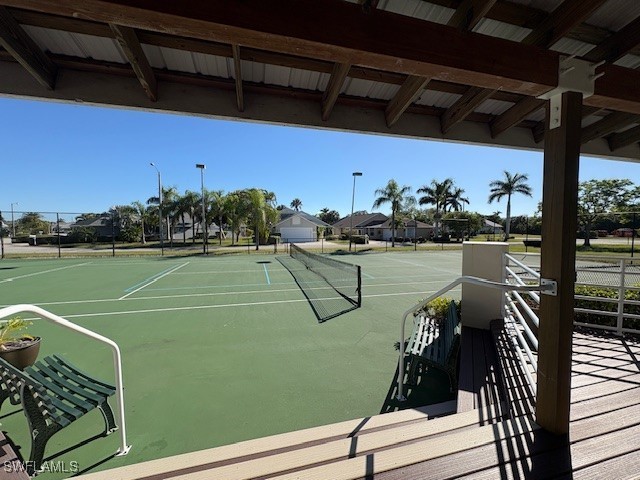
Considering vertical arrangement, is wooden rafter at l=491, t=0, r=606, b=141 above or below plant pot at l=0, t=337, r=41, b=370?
above

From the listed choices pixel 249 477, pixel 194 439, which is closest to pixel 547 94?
pixel 249 477

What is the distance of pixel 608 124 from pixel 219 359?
6166 millimetres

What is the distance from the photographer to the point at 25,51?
2121 mm

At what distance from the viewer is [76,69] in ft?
8.27

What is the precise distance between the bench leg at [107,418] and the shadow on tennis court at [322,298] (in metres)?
3.97

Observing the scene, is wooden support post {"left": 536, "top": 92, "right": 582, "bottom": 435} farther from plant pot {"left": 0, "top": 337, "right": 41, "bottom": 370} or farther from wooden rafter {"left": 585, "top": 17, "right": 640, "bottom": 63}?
plant pot {"left": 0, "top": 337, "right": 41, "bottom": 370}

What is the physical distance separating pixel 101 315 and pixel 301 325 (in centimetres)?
490

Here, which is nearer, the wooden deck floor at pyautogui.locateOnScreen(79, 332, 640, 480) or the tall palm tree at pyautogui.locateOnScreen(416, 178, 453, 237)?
the wooden deck floor at pyautogui.locateOnScreen(79, 332, 640, 480)

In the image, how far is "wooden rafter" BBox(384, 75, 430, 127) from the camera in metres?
2.58

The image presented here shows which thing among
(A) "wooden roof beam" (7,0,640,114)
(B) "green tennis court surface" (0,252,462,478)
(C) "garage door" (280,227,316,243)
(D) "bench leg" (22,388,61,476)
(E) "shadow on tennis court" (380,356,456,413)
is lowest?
(B) "green tennis court surface" (0,252,462,478)

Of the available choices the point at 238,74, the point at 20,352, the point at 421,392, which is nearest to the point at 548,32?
the point at 238,74

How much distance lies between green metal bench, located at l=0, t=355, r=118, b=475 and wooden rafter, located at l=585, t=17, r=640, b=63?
210 inches

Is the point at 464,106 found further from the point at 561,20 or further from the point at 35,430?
the point at 35,430

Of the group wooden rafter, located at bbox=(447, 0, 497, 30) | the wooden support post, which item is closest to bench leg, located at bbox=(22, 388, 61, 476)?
the wooden support post
